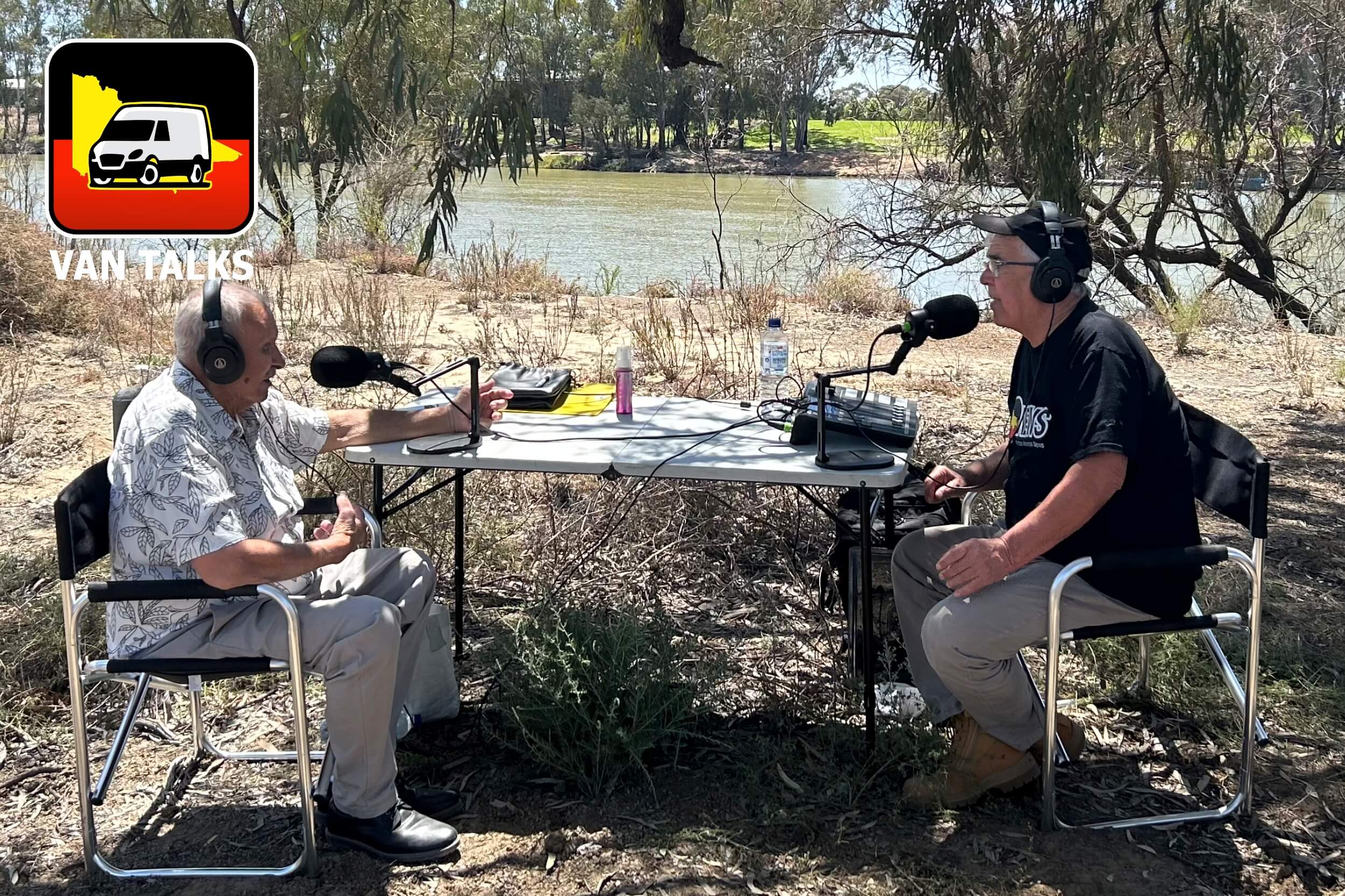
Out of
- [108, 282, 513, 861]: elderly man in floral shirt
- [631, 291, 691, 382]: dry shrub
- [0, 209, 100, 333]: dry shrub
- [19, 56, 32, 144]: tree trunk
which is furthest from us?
[19, 56, 32, 144]: tree trunk

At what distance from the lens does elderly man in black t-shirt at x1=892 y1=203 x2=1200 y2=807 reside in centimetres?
294

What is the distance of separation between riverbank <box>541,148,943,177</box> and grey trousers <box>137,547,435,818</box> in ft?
9.73

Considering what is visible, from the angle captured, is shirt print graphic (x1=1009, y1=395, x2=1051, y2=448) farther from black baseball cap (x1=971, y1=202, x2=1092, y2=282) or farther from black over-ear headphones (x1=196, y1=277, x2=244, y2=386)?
black over-ear headphones (x1=196, y1=277, x2=244, y2=386)

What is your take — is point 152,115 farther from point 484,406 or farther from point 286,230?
point 286,230

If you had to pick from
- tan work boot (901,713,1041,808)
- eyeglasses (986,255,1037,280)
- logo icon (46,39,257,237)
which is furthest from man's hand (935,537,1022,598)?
logo icon (46,39,257,237)

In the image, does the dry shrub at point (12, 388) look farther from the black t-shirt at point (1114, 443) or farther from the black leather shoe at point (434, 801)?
the black t-shirt at point (1114, 443)

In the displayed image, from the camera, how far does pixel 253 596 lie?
2846mm

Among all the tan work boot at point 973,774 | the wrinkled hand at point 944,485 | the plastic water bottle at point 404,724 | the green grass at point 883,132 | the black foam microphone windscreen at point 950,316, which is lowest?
the plastic water bottle at point 404,724

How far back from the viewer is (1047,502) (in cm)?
295

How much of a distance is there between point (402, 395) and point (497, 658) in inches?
122

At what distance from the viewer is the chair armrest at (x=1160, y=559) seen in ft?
→ 9.57

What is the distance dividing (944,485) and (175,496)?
2.09 meters

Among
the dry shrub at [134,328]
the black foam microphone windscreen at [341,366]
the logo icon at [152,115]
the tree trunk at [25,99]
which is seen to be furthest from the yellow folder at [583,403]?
the tree trunk at [25,99]

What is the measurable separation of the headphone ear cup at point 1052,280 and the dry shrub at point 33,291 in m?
8.30
